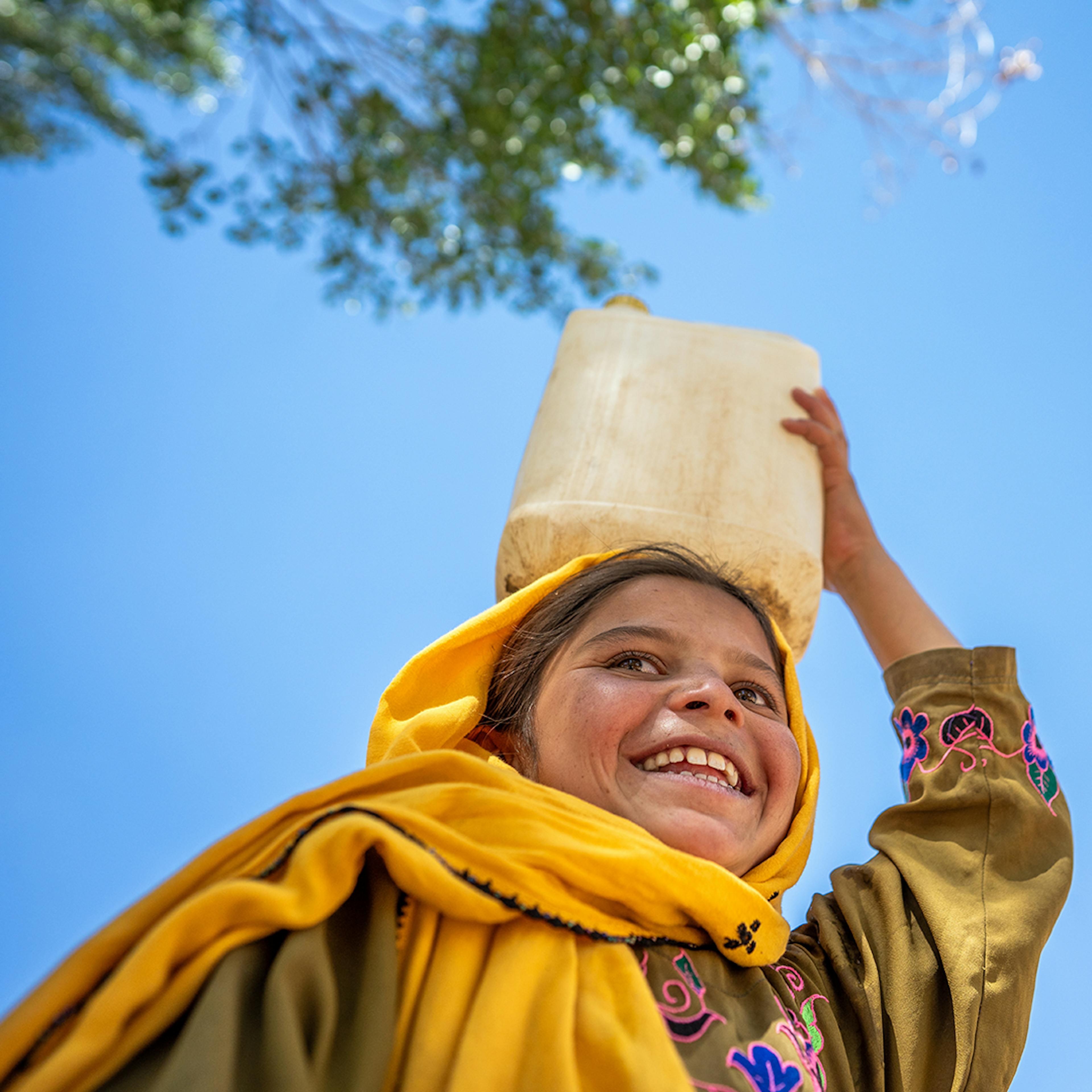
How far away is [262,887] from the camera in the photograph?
1107 millimetres

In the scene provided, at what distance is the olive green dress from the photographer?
1.06 meters

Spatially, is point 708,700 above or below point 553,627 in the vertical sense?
below

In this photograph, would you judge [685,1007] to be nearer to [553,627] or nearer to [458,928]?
[458,928]

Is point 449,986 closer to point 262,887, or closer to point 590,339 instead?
point 262,887

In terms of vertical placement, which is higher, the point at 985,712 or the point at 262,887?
the point at 985,712

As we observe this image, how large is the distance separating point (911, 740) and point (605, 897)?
0.96m

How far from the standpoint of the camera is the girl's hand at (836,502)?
7.92 ft

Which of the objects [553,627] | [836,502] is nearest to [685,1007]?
[553,627]

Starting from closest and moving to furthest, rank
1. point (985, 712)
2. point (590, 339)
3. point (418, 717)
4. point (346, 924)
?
point (346, 924)
point (418, 717)
point (985, 712)
point (590, 339)

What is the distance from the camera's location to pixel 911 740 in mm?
2008

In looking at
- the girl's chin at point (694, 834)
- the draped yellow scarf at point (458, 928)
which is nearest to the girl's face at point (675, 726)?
the girl's chin at point (694, 834)

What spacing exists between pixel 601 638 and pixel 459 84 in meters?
3.99

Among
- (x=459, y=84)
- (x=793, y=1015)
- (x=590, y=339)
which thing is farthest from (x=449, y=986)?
(x=459, y=84)

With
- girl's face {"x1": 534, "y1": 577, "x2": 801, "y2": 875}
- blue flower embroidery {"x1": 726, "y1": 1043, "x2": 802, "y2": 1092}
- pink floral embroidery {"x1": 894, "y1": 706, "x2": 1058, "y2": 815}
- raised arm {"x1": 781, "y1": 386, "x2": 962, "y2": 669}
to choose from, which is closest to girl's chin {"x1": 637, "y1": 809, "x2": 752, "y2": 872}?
girl's face {"x1": 534, "y1": 577, "x2": 801, "y2": 875}
